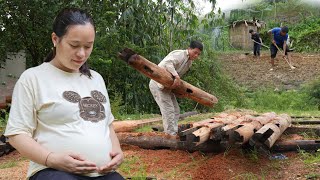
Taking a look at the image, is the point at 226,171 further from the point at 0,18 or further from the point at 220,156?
the point at 0,18

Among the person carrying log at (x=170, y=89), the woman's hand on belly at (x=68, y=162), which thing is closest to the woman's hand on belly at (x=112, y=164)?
the woman's hand on belly at (x=68, y=162)

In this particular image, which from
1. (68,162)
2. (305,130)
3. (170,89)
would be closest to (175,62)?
(170,89)

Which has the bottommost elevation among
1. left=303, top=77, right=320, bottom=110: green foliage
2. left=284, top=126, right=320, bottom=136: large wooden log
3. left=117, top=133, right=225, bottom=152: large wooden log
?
left=303, top=77, right=320, bottom=110: green foliage

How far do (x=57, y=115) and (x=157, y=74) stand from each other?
11.3 ft

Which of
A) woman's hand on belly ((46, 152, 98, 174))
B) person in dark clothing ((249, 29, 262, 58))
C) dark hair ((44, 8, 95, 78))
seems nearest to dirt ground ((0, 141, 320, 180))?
woman's hand on belly ((46, 152, 98, 174))

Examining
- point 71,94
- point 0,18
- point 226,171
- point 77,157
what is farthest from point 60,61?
point 0,18

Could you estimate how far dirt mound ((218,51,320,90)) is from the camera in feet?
49.6

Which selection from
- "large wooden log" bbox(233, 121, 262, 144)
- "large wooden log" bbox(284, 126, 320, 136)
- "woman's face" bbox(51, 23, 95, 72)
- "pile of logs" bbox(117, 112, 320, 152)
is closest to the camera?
"woman's face" bbox(51, 23, 95, 72)

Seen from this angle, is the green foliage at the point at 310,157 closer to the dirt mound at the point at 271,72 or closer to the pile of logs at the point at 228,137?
the pile of logs at the point at 228,137

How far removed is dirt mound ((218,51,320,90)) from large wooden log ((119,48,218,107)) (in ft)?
30.2

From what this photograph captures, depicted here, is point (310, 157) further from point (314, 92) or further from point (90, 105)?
point (314, 92)

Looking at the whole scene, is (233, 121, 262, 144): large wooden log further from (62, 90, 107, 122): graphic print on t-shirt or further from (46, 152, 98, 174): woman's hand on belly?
(46, 152, 98, 174): woman's hand on belly

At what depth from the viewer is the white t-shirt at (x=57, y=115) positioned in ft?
6.46

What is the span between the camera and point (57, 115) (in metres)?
2.01
